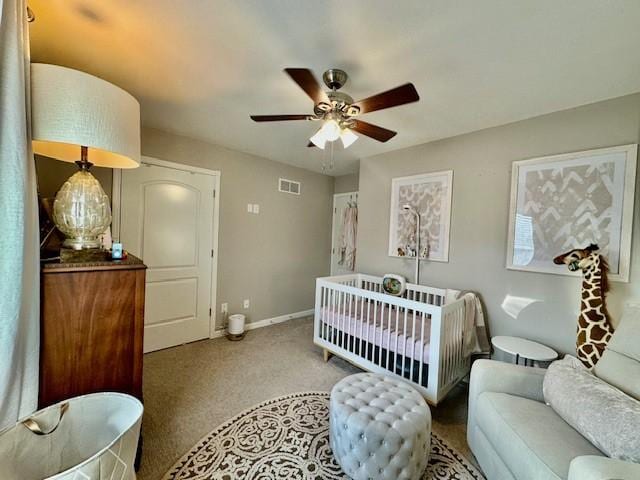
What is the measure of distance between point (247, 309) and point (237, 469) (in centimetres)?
220

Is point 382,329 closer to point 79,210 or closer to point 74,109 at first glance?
point 79,210

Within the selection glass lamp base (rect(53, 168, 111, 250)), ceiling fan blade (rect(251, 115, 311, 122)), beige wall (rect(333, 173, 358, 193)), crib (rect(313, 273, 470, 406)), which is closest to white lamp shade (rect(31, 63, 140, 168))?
glass lamp base (rect(53, 168, 111, 250))

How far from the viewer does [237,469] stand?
142 centimetres

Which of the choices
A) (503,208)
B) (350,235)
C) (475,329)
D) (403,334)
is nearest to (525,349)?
(475,329)

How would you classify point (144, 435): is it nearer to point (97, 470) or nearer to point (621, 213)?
point (97, 470)

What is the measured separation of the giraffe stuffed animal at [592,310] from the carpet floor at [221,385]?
93cm

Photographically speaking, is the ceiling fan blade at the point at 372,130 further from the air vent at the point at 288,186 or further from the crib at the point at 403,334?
the air vent at the point at 288,186

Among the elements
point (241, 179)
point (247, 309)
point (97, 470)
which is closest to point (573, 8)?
point (97, 470)

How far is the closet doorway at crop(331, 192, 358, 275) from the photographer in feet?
13.2

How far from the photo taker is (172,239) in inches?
114

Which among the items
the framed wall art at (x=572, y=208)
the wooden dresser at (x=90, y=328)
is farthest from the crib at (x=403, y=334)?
the wooden dresser at (x=90, y=328)

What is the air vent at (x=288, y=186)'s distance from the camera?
12.4 feet

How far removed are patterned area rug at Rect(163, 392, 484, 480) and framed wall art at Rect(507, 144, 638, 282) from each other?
161 cm

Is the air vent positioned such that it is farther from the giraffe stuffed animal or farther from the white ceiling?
the giraffe stuffed animal
